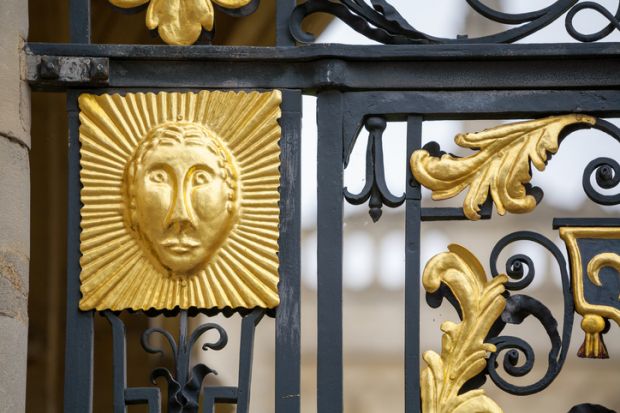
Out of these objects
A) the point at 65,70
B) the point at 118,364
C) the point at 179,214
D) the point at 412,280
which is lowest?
the point at 118,364

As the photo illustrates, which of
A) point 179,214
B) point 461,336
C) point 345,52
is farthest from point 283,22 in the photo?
point 461,336

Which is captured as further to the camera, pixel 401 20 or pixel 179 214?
pixel 401 20

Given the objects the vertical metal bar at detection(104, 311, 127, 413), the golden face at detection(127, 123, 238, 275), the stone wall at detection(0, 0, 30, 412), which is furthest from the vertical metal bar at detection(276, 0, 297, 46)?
the vertical metal bar at detection(104, 311, 127, 413)

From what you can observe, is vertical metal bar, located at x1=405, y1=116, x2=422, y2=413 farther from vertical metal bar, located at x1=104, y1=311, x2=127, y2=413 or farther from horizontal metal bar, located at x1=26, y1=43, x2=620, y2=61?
vertical metal bar, located at x1=104, y1=311, x2=127, y2=413

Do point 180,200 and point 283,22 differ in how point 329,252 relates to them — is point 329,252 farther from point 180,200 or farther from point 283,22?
point 283,22

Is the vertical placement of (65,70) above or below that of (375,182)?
above

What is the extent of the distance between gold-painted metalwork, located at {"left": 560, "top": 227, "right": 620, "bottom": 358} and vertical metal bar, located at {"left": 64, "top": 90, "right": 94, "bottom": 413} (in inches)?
A: 31.2

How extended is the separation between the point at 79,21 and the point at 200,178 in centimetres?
35

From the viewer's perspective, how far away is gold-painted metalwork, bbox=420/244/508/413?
345 cm

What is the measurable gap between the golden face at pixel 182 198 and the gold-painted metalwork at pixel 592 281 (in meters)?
0.56

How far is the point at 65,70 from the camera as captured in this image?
3.53 metres

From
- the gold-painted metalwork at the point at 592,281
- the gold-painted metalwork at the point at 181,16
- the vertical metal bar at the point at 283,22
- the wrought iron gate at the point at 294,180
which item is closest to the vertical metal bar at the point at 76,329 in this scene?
the wrought iron gate at the point at 294,180

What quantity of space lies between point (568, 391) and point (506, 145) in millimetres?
4117

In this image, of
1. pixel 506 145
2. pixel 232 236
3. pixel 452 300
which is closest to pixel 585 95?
pixel 506 145
